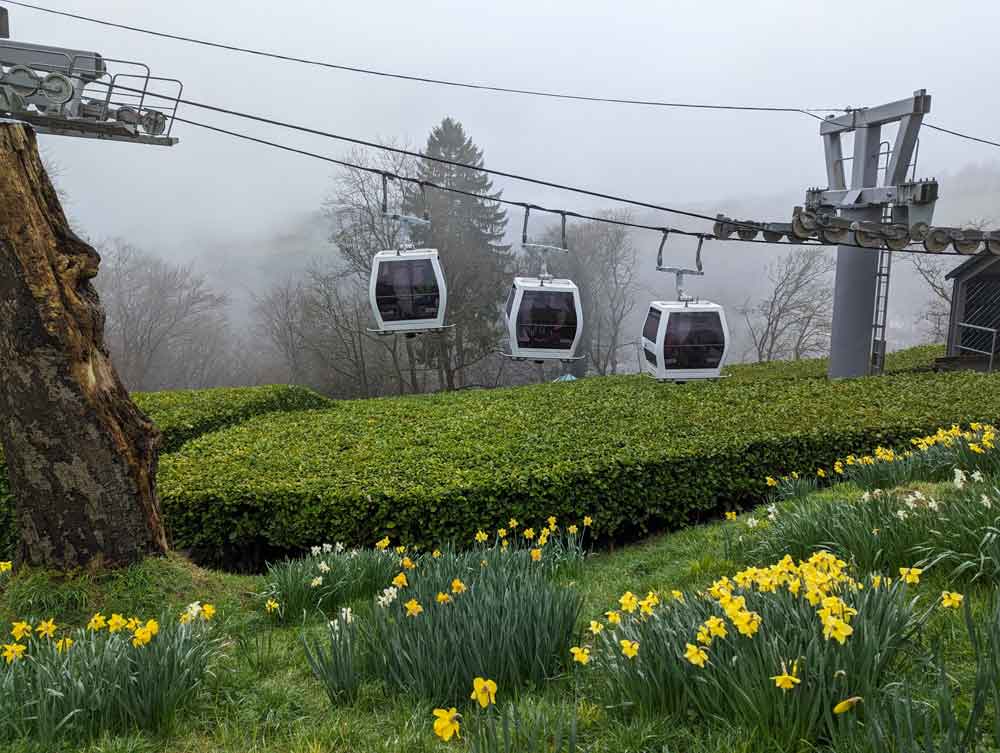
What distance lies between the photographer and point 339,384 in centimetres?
3412

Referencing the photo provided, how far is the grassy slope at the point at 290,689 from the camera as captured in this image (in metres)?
2.54

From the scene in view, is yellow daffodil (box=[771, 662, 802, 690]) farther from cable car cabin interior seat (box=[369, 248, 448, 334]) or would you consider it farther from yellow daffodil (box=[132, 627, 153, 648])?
cable car cabin interior seat (box=[369, 248, 448, 334])

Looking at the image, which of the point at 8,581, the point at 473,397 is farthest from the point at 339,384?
the point at 8,581

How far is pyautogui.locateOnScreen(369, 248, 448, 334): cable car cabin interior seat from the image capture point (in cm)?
765

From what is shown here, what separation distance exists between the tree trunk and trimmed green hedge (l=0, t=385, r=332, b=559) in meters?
3.67

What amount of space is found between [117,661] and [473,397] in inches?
413

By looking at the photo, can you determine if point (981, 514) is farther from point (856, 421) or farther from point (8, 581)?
point (8, 581)

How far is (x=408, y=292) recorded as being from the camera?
7.71 metres

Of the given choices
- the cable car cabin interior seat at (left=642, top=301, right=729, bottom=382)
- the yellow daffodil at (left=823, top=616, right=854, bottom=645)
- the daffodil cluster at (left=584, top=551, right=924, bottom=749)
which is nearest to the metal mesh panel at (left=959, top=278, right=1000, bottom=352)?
the cable car cabin interior seat at (left=642, top=301, right=729, bottom=382)

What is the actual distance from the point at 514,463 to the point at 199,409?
20.3 feet

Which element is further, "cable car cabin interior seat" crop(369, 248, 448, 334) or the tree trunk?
"cable car cabin interior seat" crop(369, 248, 448, 334)

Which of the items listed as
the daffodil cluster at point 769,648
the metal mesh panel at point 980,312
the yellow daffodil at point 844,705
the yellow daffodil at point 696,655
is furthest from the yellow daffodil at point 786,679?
the metal mesh panel at point 980,312

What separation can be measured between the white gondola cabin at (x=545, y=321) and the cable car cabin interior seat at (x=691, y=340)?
129 centimetres

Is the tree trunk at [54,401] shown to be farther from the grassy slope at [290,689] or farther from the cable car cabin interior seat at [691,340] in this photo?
the cable car cabin interior seat at [691,340]
